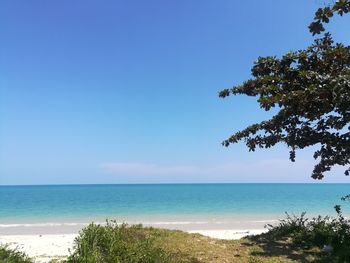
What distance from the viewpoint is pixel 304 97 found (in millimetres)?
5973

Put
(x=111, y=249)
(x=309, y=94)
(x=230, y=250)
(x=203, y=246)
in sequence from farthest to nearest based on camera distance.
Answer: (x=203, y=246), (x=230, y=250), (x=111, y=249), (x=309, y=94)

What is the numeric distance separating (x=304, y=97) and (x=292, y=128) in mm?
2316

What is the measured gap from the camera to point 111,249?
9109 mm

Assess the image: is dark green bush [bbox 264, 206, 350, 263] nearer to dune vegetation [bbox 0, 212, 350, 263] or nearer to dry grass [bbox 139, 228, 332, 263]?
dune vegetation [bbox 0, 212, 350, 263]

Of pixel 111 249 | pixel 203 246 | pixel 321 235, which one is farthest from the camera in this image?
pixel 321 235

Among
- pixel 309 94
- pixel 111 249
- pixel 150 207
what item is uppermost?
pixel 309 94

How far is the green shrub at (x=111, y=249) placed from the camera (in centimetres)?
862

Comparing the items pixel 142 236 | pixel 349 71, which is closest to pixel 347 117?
pixel 349 71

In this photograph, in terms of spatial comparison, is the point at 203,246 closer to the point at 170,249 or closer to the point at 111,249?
the point at 170,249

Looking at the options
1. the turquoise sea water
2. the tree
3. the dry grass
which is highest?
the tree

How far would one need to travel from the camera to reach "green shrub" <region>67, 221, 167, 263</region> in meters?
8.62

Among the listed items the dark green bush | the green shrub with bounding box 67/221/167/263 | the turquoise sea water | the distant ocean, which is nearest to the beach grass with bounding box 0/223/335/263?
the green shrub with bounding box 67/221/167/263

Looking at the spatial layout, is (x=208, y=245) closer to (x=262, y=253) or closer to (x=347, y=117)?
(x=262, y=253)

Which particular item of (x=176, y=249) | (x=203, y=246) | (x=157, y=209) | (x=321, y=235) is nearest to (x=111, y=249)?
(x=176, y=249)
